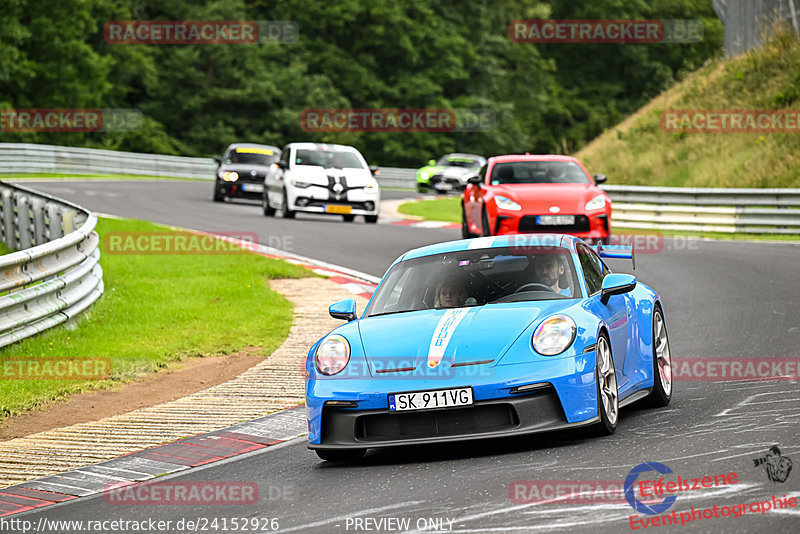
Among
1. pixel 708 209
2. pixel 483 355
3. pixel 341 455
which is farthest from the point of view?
pixel 708 209

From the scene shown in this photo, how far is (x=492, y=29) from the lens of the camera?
3073 inches

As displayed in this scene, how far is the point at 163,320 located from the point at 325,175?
42.6 feet

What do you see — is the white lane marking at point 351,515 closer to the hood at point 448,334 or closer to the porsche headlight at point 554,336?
the hood at point 448,334

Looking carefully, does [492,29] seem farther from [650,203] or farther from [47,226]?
[47,226]

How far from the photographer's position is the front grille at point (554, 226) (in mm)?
17938

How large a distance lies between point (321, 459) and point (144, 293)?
8.20m

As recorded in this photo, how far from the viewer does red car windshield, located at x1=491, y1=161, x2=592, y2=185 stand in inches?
752

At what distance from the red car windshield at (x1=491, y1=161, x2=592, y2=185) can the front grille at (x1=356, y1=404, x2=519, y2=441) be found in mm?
12297

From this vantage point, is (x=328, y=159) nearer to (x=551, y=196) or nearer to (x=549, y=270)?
(x=551, y=196)

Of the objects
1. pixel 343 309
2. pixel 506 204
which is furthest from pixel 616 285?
pixel 506 204

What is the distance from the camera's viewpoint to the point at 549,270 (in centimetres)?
823

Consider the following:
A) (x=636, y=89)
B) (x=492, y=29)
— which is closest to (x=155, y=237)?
(x=492, y=29)

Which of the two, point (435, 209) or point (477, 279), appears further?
point (435, 209)

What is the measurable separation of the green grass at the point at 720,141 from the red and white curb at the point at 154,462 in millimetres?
22159
